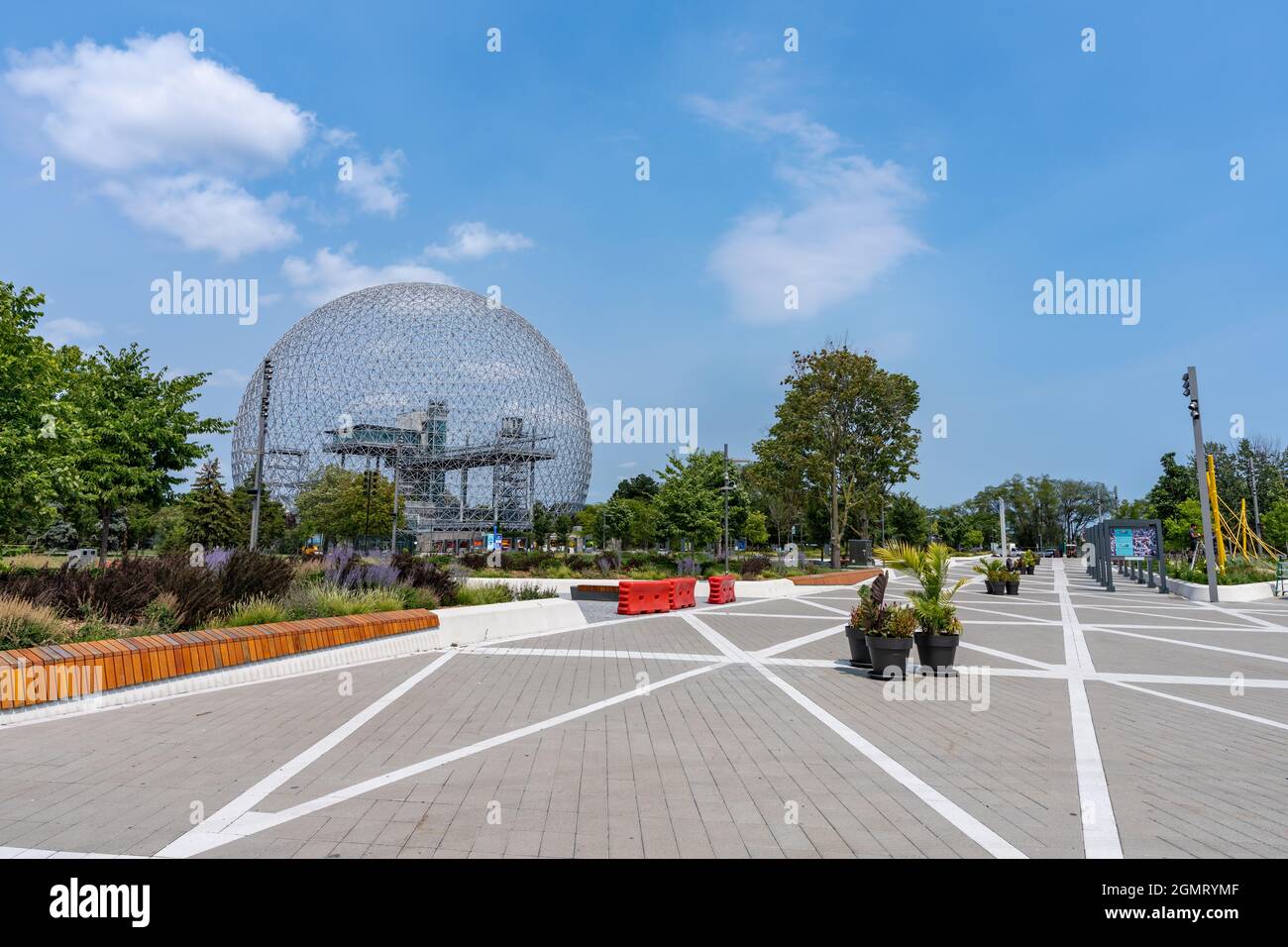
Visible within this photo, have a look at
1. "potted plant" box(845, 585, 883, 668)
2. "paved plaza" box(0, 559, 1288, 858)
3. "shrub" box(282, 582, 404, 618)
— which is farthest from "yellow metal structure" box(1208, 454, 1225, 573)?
"shrub" box(282, 582, 404, 618)

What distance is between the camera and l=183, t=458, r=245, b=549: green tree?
143 feet

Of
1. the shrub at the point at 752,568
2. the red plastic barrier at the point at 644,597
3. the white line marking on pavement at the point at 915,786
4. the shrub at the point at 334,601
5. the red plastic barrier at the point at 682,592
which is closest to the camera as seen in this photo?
the white line marking on pavement at the point at 915,786

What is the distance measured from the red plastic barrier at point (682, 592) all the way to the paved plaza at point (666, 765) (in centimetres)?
819

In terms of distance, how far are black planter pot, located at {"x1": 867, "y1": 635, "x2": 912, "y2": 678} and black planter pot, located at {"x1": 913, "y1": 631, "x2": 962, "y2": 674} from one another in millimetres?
397

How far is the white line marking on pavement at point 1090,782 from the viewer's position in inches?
150

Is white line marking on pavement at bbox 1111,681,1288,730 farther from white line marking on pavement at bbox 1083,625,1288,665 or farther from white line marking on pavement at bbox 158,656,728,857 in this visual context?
white line marking on pavement at bbox 158,656,728,857

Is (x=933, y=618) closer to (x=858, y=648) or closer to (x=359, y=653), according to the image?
(x=858, y=648)

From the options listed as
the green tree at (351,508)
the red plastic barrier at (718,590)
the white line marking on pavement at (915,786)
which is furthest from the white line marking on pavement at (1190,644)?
the green tree at (351,508)

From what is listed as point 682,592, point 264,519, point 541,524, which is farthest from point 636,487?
point 682,592

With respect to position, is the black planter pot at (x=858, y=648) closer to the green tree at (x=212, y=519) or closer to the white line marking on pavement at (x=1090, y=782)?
the white line marking on pavement at (x=1090, y=782)

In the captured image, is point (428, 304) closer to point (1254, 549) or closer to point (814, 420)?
point (814, 420)

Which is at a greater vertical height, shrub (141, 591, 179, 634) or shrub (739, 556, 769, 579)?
shrub (141, 591, 179, 634)
